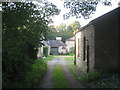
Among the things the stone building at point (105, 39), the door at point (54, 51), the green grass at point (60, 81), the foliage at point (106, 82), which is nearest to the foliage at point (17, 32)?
the green grass at point (60, 81)

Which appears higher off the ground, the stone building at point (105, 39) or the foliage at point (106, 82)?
the stone building at point (105, 39)

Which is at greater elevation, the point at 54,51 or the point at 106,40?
the point at 106,40

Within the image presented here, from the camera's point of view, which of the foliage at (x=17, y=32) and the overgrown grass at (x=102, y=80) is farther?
the overgrown grass at (x=102, y=80)

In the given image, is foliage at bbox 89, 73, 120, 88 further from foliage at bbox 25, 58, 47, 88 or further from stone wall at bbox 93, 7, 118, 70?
foliage at bbox 25, 58, 47, 88

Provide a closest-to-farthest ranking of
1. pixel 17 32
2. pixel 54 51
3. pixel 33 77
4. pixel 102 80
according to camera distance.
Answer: pixel 17 32 < pixel 33 77 < pixel 102 80 < pixel 54 51

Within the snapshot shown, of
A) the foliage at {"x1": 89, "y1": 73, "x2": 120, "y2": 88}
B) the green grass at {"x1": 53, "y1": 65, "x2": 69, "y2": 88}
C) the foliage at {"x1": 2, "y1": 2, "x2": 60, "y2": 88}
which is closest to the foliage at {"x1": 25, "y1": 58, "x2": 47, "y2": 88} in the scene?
the foliage at {"x1": 2, "y1": 2, "x2": 60, "y2": 88}

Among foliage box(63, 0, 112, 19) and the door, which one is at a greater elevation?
foliage box(63, 0, 112, 19)

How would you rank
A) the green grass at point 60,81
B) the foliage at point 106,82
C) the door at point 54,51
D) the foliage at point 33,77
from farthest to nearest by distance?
the door at point 54,51 < the green grass at point 60,81 < the foliage at point 106,82 < the foliage at point 33,77

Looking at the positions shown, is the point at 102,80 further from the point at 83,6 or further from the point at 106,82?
the point at 83,6

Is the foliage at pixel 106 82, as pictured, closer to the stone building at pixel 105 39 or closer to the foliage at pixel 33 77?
the stone building at pixel 105 39

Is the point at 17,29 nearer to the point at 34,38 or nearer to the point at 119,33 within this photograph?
the point at 34,38

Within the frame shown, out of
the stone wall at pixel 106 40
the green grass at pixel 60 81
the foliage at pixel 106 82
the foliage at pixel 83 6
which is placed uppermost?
the foliage at pixel 83 6

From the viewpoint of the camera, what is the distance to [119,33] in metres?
10.8

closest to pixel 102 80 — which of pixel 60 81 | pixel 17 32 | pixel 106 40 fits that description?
pixel 60 81
